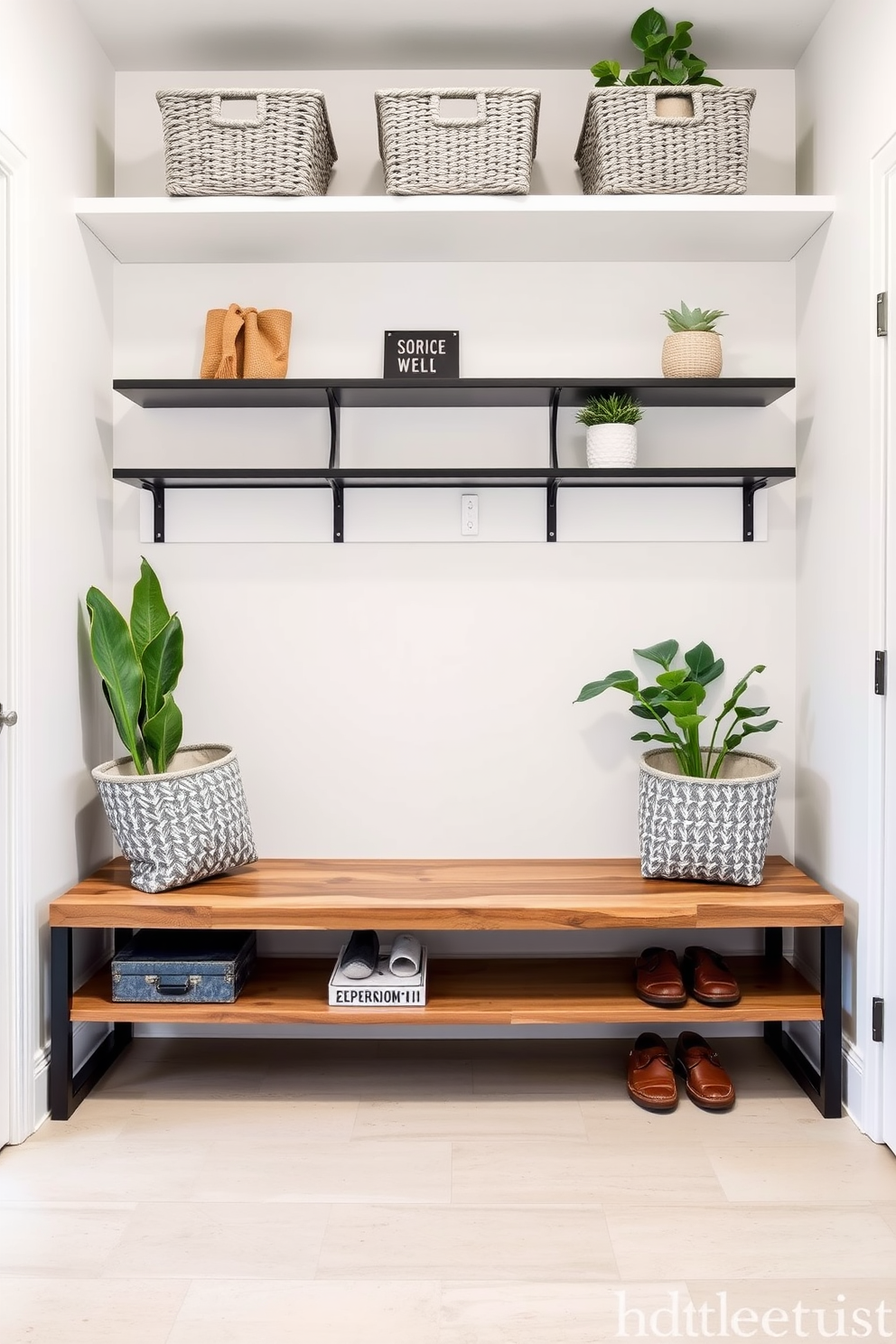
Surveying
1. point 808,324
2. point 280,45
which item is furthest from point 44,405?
point 808,324

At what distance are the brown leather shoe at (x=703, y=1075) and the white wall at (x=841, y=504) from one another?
0.92 ft

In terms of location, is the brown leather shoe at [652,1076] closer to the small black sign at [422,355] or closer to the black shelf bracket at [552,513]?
the black shelf bracket at [552,513]

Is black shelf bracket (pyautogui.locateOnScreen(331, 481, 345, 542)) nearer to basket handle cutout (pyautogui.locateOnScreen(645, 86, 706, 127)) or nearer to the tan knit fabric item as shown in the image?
the tan knit fabric item

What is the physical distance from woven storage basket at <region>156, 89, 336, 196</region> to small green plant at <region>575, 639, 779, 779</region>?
4.63 ft

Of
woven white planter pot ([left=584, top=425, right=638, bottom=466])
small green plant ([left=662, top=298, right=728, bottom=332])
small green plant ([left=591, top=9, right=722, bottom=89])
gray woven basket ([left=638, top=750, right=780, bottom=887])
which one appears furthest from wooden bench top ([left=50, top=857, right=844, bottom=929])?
small green plant ([left=591, top=9, right=722, bottom=89])

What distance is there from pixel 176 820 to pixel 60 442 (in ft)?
3.04

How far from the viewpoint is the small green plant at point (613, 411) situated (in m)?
2.24

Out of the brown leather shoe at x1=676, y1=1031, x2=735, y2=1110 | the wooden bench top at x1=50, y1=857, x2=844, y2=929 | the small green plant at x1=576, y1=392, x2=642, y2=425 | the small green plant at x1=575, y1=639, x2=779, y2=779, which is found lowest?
the brown leather shoe at x1=676, y1=1031, x2=735, y2=1110

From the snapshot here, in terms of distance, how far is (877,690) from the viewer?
1.93 meters

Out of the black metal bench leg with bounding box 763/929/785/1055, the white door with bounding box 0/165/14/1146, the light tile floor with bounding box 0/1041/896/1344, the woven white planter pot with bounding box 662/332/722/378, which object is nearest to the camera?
the light tile floor with bounding box 0/1041/896/1344

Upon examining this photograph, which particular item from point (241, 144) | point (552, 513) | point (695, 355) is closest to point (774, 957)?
point (552, 513)

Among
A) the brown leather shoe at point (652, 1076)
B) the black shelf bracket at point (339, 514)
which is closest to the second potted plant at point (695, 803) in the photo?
the brown leather shoe at point (652, 1076)

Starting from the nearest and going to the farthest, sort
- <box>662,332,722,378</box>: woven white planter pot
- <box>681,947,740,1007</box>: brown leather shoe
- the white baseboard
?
the white baseboard → <box>681,947,740,1007</box>: brown leather shoe → <box>662,332,722,378</box>: woven white planter pot

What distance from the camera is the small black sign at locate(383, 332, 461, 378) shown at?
7.50 ft
